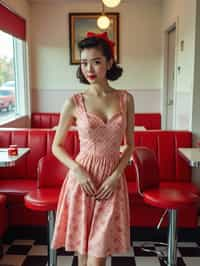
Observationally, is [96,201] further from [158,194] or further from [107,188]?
[158,194]

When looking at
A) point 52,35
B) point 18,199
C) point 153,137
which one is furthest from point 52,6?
point 18,199

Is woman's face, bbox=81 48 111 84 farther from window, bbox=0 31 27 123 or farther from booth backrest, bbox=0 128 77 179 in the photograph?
window, bbox=0 31 27 123

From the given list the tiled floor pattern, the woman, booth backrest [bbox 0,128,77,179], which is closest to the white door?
booth backrest [bbox 0,128,77,179]

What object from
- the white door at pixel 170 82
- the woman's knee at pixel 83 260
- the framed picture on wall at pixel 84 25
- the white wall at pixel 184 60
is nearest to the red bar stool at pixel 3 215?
the woman's knee at pixel 83 260

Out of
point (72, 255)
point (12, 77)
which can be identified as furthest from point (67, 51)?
point (72, 255)

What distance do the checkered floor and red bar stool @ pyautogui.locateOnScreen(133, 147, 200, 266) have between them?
0.41 metres

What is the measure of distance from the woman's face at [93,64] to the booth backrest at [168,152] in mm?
1751

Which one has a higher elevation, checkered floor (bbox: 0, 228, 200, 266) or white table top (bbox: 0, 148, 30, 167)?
white table top (bbox: 0, 148, 30, 167)

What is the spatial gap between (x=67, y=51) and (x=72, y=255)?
13.2 ft

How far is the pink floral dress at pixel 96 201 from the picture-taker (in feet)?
4.77

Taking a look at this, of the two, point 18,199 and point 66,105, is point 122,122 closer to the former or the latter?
point 66,105

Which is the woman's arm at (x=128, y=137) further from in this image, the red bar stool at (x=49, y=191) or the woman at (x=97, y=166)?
the red bar stool at (x=49, y=191)

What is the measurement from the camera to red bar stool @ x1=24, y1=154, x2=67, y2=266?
6.64 feet

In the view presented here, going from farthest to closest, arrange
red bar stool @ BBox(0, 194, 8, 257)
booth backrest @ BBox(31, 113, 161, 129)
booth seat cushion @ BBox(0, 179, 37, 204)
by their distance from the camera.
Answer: booth backrest @ BBox(31, 113, 161, 129), booth seat cushion @ BBox(0, 179, 37, 204), red bar stool @ BBox(0, 194, 8, 257)
